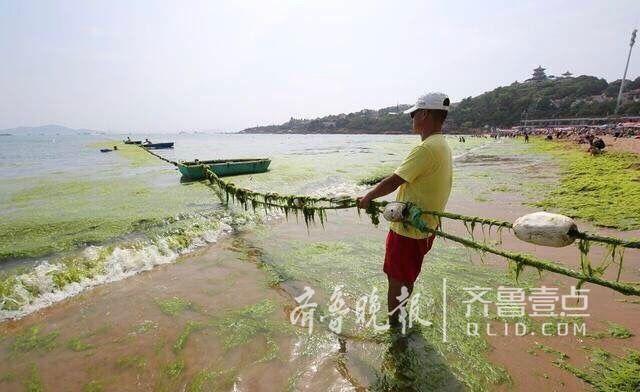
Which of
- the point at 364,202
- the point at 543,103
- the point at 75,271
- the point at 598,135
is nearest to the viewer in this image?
the point at 364,202

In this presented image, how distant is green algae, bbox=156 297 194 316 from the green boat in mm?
14400

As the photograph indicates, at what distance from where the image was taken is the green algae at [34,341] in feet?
15.6

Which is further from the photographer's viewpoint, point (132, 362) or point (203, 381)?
point (132, 362)

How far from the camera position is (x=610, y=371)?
11.5 feet

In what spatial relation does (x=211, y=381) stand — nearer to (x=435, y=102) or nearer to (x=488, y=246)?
(x=488, y=246)

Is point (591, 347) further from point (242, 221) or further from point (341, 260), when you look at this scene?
point (242, 221)

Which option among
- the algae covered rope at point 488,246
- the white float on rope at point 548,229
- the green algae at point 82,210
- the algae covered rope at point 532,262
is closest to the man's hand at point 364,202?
the algae covered rope at point 488,246

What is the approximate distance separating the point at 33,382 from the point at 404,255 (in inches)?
186

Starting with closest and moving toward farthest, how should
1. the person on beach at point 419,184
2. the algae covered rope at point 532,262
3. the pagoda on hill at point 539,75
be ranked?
the algae covered rope at point 532,262 → the person on beach at point 419,184 → the pagoda on hill at point 539,75

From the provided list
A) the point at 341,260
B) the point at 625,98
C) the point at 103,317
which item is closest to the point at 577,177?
the point at 341,260

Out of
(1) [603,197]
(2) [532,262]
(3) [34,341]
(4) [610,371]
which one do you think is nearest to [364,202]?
(2) [532,262]

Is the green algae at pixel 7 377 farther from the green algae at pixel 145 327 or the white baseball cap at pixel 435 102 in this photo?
the white baseball cap at pixel 435 102

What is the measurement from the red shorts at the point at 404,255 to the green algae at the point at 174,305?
357cm

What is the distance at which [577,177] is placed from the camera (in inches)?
594
